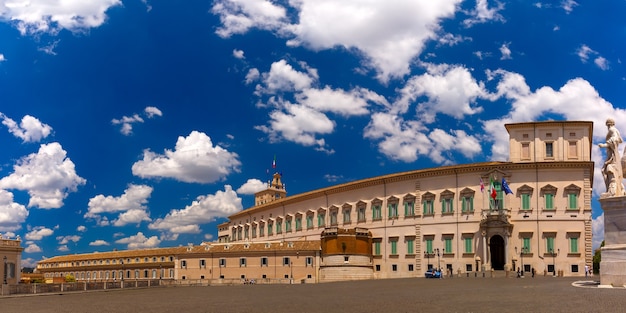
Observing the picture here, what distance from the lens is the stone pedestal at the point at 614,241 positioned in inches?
998

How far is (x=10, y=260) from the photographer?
6781cm

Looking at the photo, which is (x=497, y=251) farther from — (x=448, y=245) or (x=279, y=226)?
(x=279, y=226)

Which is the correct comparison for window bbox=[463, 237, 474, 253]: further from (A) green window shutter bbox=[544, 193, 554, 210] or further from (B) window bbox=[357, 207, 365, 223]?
(B) window bbox=[357, 207, 365, 223]

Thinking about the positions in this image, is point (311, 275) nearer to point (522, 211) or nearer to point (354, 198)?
point (354, 198)

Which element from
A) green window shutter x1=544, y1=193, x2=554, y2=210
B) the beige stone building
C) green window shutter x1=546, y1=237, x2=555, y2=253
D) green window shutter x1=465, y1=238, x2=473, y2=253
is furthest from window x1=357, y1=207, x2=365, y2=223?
green window shutter x1=546, y1=237, x2=555, y2=253

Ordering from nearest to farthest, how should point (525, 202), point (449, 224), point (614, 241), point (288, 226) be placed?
point (614, 241)
point (525, 202)
point (449, 224)
point (288, 226)

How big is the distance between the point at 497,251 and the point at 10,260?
50.7 m

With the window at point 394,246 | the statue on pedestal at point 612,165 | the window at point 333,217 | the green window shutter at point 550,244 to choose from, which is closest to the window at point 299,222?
the window at point 333,217

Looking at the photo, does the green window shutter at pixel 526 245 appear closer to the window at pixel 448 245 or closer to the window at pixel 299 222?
the window at pixel 448 245

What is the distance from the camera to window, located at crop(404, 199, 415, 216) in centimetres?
6838

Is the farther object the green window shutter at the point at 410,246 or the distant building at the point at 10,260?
the green window shutter at the point at 410,246

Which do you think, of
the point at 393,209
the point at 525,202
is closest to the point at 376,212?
the point at 393,209

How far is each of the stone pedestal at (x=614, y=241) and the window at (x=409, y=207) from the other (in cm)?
4217

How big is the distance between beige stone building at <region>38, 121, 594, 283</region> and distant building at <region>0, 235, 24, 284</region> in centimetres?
1975
